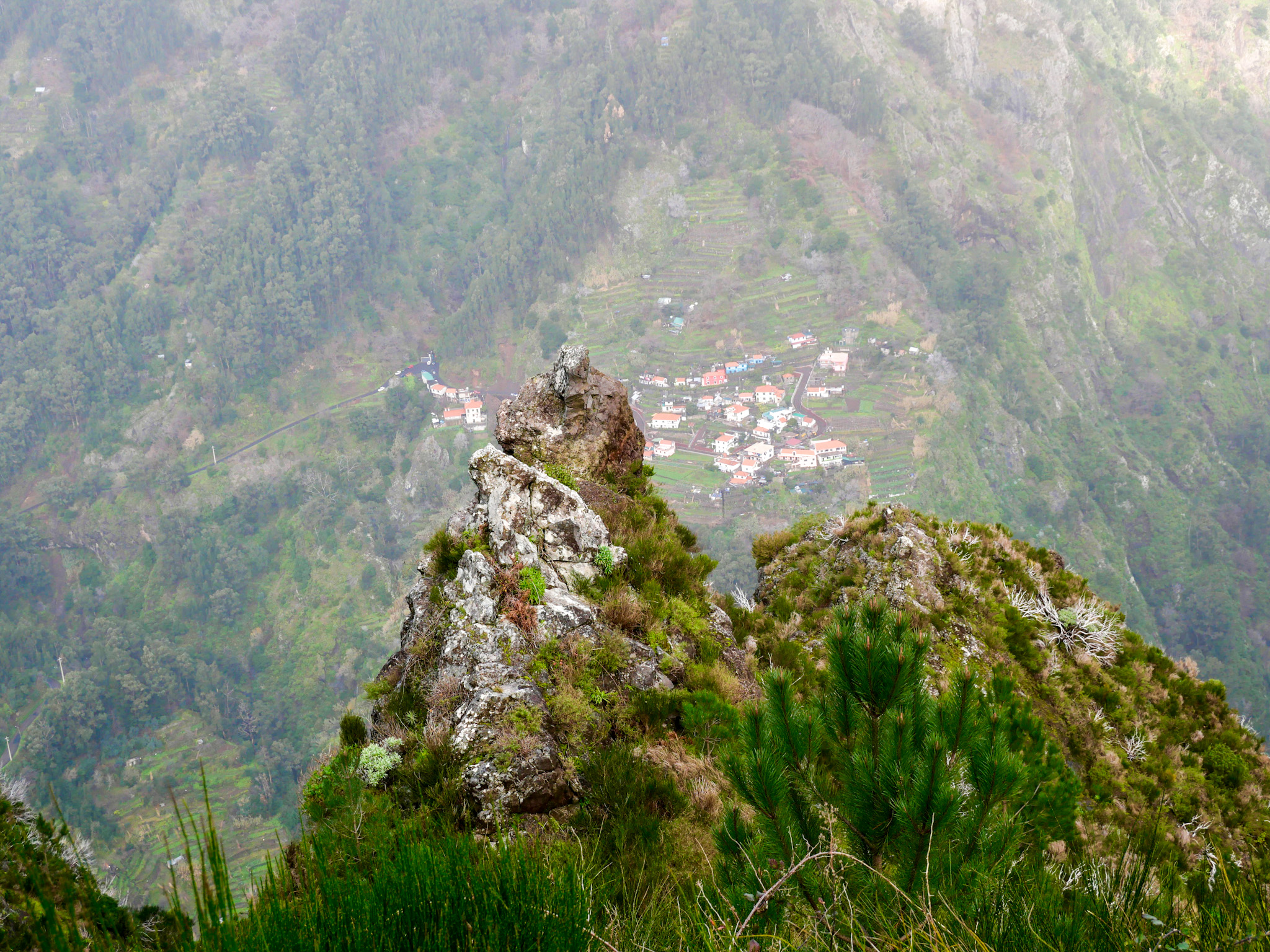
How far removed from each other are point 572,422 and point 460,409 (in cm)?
8046

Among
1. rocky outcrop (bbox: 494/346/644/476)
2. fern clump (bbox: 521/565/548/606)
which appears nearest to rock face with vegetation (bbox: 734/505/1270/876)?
fern clump (bbox: 521/565/548/606)

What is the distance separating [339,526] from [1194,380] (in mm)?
93300

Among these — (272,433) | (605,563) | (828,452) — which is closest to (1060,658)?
(605,563)

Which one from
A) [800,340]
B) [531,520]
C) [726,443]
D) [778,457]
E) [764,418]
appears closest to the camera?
[531,520]

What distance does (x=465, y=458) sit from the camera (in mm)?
76312

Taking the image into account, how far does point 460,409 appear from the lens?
8569 centimetres

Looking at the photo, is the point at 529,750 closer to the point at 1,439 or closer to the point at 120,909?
the point at 120,909

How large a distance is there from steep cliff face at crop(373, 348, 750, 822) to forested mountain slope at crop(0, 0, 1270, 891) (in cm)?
5006

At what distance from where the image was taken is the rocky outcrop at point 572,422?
772 cm

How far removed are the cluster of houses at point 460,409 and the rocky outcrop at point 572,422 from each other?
76.4 metres

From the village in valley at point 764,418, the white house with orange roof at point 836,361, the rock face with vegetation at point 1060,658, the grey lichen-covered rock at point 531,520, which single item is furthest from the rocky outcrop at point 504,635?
the white house with orange roof at point 836,361

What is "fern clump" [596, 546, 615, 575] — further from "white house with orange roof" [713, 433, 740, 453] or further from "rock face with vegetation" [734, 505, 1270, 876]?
"white house with orange roof" [713, 433, 740, 453]

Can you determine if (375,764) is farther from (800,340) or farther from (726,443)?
(800,340)

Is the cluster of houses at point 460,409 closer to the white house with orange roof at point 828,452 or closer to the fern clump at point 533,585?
the white house with orange roof at point 828,452
